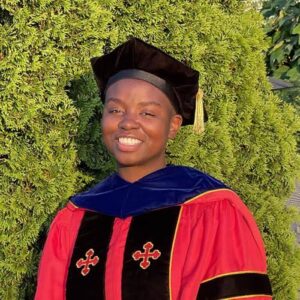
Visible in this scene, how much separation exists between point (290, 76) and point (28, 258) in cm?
519

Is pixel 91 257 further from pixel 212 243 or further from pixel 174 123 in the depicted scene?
pixel 174 123

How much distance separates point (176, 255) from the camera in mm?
2295

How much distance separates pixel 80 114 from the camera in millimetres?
3299

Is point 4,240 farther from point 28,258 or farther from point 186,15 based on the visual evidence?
point 186,15

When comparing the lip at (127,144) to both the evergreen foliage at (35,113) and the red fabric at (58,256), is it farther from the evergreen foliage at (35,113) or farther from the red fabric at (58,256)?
the evergreen foliage at (35,113)

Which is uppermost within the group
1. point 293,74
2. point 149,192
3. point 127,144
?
point 293,74

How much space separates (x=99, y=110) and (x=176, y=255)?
1.37 meters

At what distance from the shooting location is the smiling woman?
224cm

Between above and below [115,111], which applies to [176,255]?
below

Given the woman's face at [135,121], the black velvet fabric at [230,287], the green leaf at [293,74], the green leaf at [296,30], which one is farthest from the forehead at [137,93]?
the green leaf at [293,74]

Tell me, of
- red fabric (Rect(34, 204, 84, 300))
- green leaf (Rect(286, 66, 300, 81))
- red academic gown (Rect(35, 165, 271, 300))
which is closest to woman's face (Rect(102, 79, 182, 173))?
red academic gown (Rect(35, 165, 271, 300))

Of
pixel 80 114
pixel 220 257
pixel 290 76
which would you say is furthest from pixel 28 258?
pixel 290 76

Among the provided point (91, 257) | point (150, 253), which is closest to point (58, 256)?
point (91, 257)

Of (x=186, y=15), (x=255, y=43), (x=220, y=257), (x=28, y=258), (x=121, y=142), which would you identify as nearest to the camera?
(x=220, y=257)
